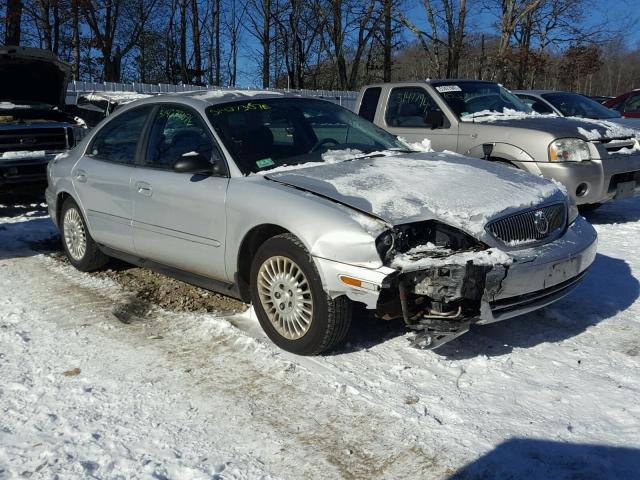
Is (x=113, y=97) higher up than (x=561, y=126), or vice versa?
(x=113, y=97)

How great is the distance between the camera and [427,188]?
3.77m

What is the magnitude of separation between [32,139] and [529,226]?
8.00 m

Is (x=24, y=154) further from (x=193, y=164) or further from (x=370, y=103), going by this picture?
(x=193, y=164)

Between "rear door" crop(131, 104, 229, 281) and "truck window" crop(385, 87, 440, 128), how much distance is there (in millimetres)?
4118

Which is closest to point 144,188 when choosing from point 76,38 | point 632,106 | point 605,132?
point 605,132

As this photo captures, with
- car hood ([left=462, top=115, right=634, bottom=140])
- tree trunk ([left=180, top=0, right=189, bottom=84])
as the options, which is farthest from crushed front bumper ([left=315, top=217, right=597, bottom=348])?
tree trunk ([left=180, top=0, right=189, bottom=84])

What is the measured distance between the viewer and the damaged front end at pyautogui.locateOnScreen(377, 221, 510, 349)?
129 inches

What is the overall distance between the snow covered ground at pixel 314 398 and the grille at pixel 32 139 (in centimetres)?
510

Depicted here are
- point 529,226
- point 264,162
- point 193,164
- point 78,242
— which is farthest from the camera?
point 78,242

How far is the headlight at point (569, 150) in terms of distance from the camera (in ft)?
22.8

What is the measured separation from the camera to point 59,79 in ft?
33.6

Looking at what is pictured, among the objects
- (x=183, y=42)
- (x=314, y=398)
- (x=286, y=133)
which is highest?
(x=183, y=42)

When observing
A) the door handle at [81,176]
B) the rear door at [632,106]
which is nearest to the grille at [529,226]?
the door handle at [81,176]

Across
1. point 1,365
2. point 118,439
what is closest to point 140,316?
point 1,365
